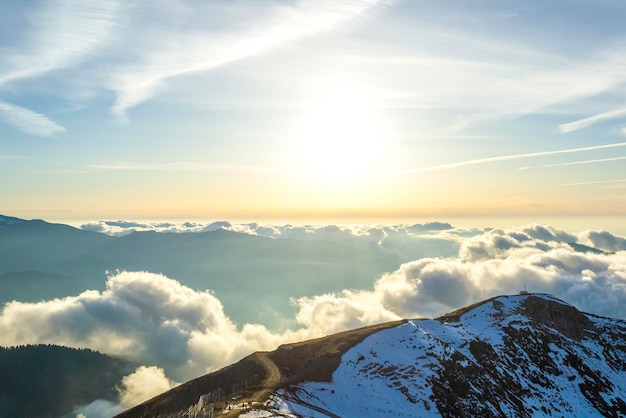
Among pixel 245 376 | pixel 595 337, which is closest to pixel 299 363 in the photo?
pixel 245 376

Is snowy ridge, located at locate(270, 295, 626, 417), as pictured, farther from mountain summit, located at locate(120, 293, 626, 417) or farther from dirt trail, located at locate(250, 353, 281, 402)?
dirt trail, located at locate(250, 353, 281, 402)

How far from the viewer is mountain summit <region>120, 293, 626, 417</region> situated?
9031 centimetres

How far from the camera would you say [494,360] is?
405 feet

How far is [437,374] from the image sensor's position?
106062mm

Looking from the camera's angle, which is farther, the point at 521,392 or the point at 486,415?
the point at 521,392

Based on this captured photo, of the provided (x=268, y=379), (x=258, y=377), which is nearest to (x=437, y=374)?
(x=268, y=379)

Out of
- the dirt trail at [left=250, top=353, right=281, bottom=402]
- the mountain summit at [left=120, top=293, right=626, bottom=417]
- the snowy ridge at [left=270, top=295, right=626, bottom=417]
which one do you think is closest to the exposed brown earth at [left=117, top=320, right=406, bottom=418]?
the dirt trail at [left=250, top=353, right=281, bottom=402]

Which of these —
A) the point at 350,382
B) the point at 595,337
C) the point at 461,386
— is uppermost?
the point at 350,382

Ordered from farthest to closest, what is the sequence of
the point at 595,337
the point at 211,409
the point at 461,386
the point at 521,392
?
1. the point at 595,337
2. the point at 521,392
3. the point at 461,386
4. the point at 211,409

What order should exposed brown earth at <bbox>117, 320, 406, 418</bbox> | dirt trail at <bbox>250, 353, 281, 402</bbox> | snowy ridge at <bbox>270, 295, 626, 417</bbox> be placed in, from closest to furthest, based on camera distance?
dirt trail at <bbox>250, 353, 281, 402</bbox>, exposed brown earth at <bbox>117, 320, 406, 418</bbox>, snowy ridge at <bbox>270, 295, 626, 417</bbox>

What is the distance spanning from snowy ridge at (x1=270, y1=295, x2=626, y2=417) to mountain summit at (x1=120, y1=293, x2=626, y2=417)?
0.33m

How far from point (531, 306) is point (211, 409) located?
5257 inches

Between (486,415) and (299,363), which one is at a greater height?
(299,363)

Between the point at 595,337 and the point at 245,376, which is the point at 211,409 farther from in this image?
the point at 595,337
